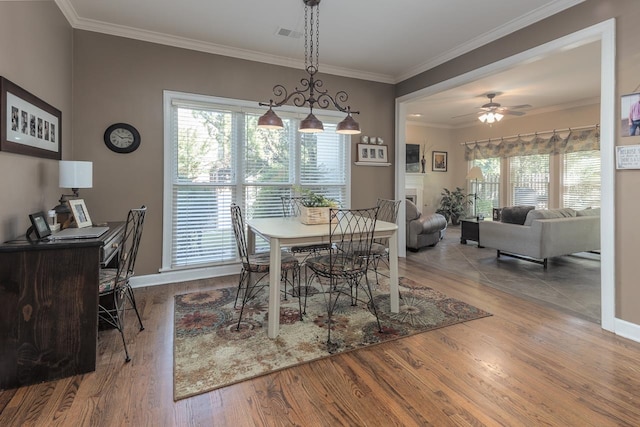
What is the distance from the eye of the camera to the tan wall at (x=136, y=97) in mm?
3402

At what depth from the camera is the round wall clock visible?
11.4 ft

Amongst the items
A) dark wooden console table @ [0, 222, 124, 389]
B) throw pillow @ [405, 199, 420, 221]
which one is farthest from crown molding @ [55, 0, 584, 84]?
dark wooden console table @ [0, 222, 124, 389]

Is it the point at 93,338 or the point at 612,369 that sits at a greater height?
the point at 93,338

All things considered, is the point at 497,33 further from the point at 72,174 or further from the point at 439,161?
the point at 439,161

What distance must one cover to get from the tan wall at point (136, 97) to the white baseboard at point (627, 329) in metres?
4.22

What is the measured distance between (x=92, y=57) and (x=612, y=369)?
5.14 meters

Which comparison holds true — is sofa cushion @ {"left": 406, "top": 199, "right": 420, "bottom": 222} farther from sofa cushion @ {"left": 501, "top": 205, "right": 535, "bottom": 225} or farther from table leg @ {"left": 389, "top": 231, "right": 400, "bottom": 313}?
table leg @ {"left": 389, "top": 231, "right": 400, "bottom": 313}

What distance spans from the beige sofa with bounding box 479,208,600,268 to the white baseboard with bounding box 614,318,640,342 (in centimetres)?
202

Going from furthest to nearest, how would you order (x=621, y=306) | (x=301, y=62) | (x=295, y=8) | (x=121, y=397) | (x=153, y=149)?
(x=301, y=62) < (x=153, y=149) < (x=295, y=8) < (x=621, y=306) < (x=121, y=397)

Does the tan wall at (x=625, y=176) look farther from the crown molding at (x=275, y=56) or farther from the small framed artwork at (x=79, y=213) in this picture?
the small framed artwork at (x=79, y=213)

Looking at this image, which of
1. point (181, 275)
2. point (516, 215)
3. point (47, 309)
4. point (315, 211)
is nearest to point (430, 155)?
point (516, 215)

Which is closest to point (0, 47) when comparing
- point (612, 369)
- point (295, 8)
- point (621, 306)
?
point (295, 8)

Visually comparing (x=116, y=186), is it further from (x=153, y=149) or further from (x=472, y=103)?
(x=472, y=103)

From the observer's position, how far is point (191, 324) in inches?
106
